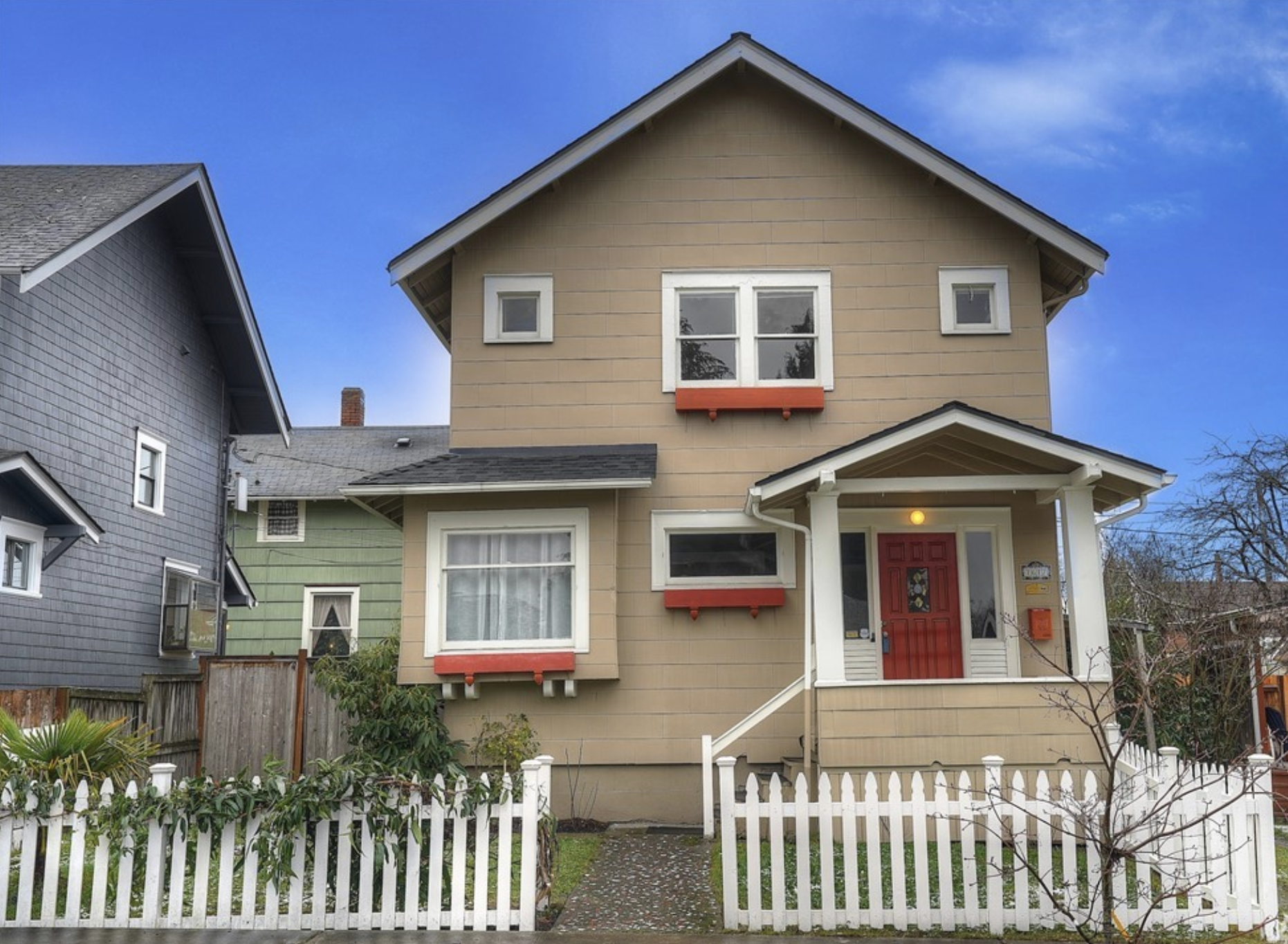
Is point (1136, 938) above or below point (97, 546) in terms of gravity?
below

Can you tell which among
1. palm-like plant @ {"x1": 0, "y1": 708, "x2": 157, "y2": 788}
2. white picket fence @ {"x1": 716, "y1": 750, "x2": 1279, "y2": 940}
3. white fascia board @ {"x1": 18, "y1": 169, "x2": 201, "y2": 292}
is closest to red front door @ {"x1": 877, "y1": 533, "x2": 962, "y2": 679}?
white picket fence @ {"x1": 716, "y1": 750, "x2": 1279, "y2": 940}

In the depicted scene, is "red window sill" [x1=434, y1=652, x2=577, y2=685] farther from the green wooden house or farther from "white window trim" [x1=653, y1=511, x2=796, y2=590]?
the green wooden house

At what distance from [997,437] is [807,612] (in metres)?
2.62

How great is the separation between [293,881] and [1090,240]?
33.4 ft

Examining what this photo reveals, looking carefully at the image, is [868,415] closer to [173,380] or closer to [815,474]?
[815,474]

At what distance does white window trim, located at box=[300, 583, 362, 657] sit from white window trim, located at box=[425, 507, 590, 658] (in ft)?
40.8

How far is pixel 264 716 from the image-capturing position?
14.0 meters

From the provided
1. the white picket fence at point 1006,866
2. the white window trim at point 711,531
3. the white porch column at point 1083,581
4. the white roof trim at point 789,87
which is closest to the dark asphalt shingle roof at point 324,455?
the white roof trim at point 789,87

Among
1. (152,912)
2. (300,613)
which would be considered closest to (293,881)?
(152,912)

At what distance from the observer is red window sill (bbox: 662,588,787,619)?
1270cm

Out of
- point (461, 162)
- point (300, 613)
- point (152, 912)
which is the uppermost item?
point (461, 162)

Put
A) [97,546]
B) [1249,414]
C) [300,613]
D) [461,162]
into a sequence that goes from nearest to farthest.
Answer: [97,546]
[1249,414]
[300,613]
[461,162]

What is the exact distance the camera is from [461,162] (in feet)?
113

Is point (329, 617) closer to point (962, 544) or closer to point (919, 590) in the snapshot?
point (919, 590)
